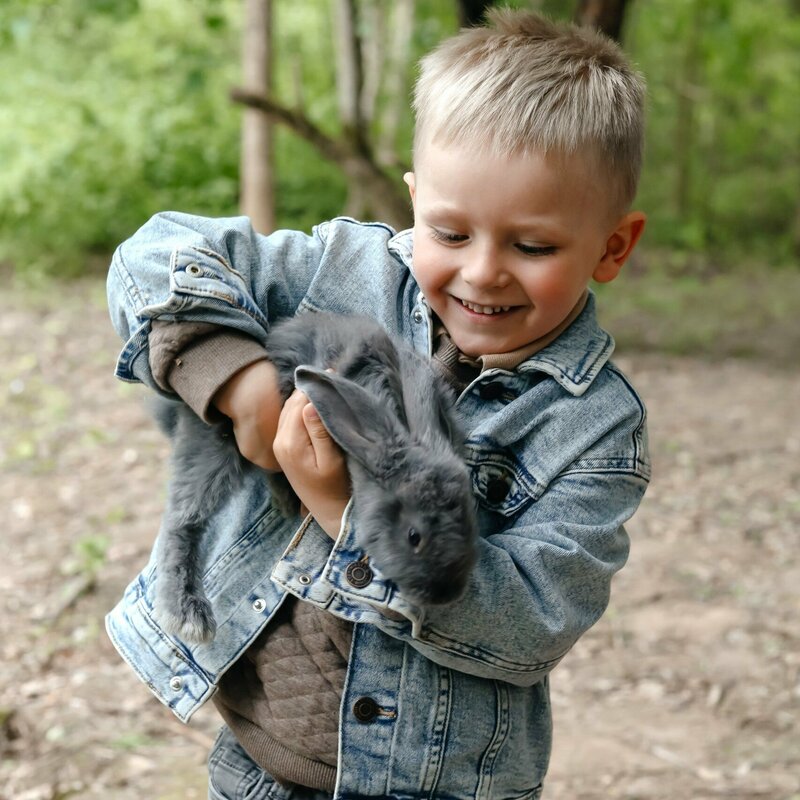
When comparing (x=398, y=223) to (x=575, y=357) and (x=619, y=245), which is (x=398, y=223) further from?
(x=575, y=357)

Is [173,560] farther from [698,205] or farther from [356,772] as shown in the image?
[698,205]

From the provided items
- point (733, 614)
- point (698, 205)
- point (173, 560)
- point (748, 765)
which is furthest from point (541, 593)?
point (698, 205)

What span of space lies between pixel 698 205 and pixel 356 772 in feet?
50.8

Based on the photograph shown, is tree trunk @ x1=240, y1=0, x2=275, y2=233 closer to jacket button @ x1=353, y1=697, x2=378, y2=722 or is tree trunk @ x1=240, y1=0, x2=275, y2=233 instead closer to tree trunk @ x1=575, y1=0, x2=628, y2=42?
tree trunk @ x1=575, y1=0, x2=628, y2=42

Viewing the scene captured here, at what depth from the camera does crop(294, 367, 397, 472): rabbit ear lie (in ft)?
5.49

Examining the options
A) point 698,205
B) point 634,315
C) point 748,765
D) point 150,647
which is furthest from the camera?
point 698,205

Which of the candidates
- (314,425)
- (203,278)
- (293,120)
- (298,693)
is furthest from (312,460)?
(293,120)

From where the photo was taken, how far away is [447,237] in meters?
1.81

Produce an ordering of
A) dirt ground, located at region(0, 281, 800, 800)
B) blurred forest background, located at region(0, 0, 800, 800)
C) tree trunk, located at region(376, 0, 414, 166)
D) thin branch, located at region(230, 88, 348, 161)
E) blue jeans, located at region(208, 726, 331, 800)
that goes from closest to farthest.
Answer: blue jeans, located at region(208, 726, 331, 800) → dirt ground, located at region(0, 281, 800, 800) → blurred forest background, located at region(0, 0, 800, 800) → thin branch, located at region(230, 88, 348, 161) → tree trunk, located at region(376, 0, 414, 166)

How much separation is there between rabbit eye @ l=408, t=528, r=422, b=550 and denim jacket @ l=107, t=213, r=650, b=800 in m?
0.09

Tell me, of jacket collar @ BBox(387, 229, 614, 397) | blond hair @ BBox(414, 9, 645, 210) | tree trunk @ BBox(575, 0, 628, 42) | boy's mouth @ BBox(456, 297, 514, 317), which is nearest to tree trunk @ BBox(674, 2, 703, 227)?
tree trunk @ BBox(575, 0, 628, 42)

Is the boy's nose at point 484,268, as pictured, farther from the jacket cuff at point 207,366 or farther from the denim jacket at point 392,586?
the jacket cuff at point 207,366

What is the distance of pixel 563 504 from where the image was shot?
5.82ft

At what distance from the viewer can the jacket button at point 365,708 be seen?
71.7 inches
